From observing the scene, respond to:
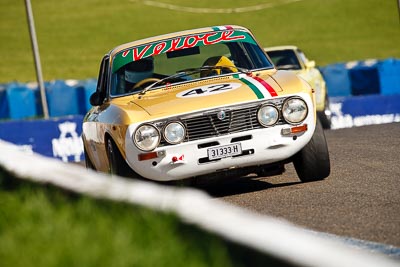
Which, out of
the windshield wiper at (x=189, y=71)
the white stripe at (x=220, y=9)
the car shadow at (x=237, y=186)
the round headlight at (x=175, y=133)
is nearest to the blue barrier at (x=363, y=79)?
the car shadow at (x=237, y=186)

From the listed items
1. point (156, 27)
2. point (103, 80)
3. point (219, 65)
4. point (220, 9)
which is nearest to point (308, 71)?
point (103, 80)

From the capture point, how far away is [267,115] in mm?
8305

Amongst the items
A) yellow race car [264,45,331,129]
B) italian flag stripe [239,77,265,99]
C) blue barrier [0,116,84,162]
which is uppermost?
italian flag stripe [239,77,265,99]

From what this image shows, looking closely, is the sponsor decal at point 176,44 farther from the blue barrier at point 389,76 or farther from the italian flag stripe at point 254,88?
the blue barrier at point 389,76

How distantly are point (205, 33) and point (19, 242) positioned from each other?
5.77 m

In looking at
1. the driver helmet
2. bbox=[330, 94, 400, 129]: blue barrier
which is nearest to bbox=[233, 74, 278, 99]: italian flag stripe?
the driver helmet

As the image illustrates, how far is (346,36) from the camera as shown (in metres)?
49.3

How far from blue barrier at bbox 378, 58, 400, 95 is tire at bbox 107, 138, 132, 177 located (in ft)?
59.5

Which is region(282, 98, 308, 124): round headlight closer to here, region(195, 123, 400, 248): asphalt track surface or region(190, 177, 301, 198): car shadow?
region(195, 123, 400, 248): asphalt track surface

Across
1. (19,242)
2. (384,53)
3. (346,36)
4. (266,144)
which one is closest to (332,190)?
(266,144)

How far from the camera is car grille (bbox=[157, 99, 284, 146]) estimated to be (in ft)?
27.0

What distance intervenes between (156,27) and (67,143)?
32.5 metres

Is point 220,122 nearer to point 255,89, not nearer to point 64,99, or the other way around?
point 255,89

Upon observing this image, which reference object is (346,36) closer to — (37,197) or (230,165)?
(230,165)
